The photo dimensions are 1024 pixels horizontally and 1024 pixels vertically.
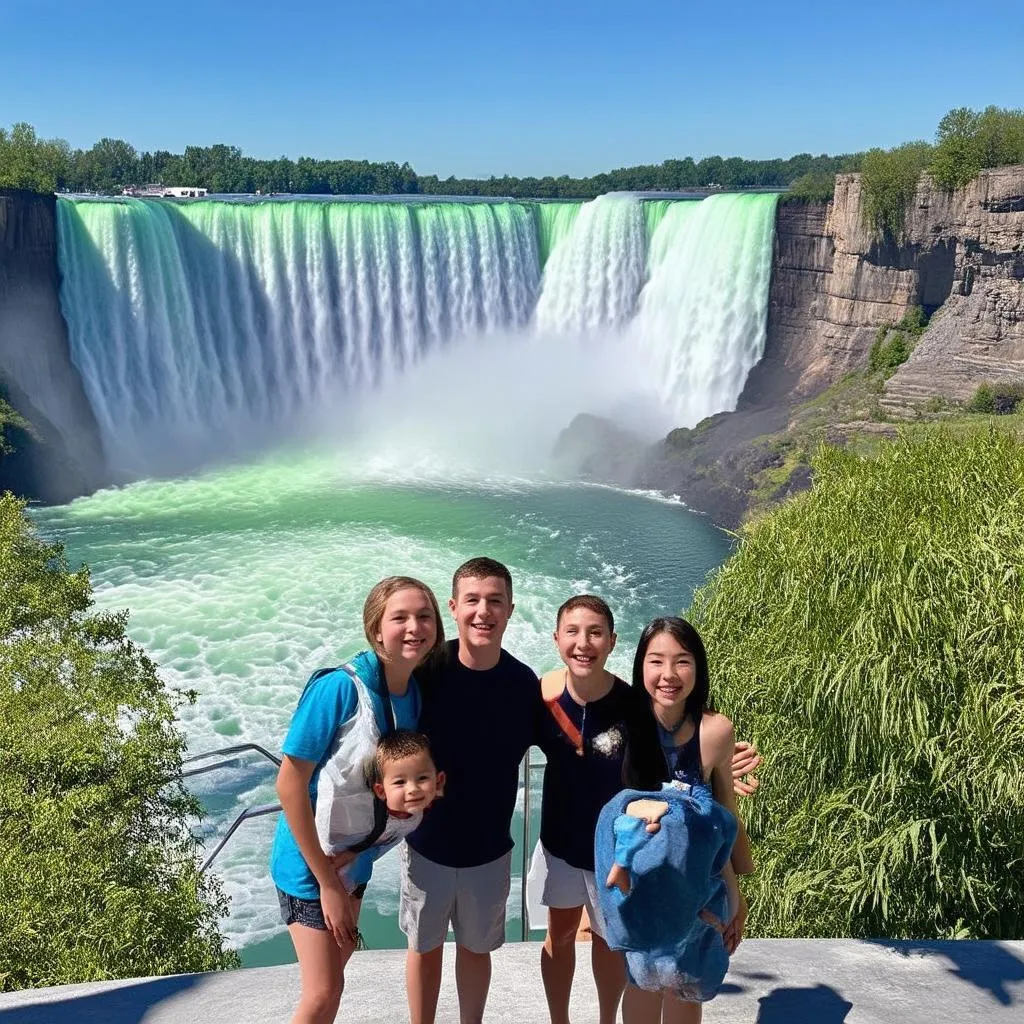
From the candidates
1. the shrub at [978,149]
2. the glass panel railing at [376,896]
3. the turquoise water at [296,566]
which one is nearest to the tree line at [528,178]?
the shrub at [978,149]

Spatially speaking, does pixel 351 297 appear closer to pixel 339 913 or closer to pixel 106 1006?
pixel 106 1006

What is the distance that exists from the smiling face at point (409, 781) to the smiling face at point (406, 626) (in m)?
0.27

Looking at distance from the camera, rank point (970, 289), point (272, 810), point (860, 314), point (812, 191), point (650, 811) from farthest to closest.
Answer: point (812, 191)
point (860, 314)
point (970, 289)
point (272, 810)
point (650, 811)

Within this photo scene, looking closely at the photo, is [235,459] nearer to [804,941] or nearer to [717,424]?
[717,424]

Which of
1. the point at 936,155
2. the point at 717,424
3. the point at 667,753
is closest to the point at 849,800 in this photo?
the point at 667,753

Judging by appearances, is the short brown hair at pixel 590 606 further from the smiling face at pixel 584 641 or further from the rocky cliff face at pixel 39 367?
the rocky cliff face at pixel 39 367

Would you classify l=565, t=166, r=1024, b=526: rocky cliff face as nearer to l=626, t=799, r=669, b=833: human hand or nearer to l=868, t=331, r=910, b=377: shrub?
l=868, t=331, r=910, b=377: shrub

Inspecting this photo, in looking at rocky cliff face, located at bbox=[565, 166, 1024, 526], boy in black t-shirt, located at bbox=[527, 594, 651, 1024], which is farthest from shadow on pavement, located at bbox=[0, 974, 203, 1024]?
rocky cliff face, located at bbox=[565, 166, 1024, 526]

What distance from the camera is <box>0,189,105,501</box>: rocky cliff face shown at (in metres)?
24.9

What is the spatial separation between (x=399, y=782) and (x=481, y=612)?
1.69ft

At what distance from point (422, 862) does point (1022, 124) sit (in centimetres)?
3094

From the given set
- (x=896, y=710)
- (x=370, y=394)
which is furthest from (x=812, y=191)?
(x=896, y=710)

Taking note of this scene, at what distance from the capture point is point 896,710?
22.2ft

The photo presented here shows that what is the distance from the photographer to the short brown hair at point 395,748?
289cm
